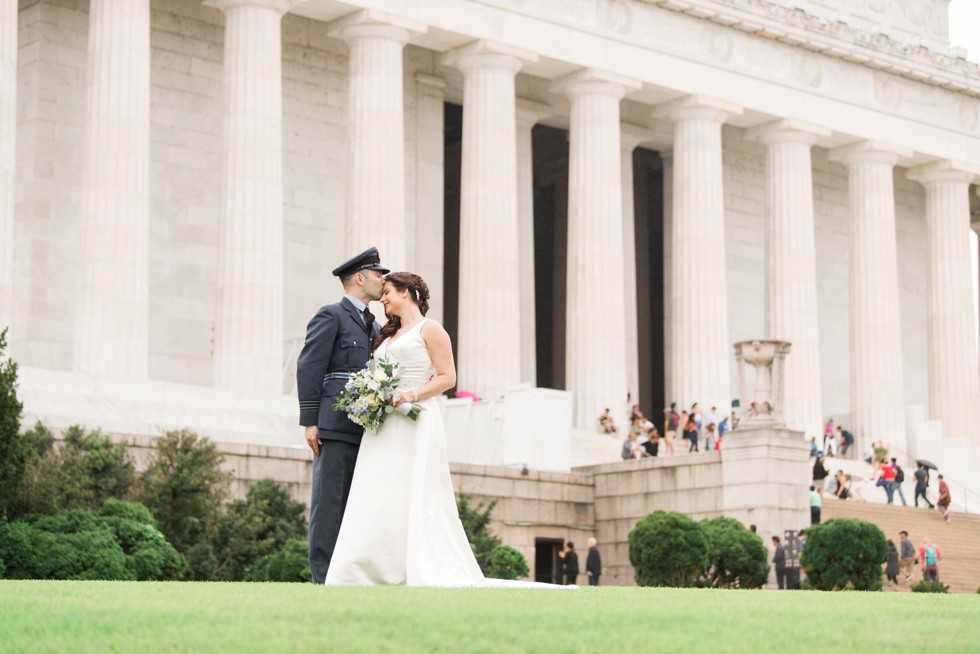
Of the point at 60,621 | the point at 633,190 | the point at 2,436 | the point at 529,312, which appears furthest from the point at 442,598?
the point at 633,190

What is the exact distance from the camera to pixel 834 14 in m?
60.3

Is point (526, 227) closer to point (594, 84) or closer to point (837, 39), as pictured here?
point (594, 84)

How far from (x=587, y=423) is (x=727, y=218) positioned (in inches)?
635

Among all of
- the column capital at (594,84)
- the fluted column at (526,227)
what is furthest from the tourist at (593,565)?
the fluted column at (526,227)

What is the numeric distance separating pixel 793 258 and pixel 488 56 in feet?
44.9

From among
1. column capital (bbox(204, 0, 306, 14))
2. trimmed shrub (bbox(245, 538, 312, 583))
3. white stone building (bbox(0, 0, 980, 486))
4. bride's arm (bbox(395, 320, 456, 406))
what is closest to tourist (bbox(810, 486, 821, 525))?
white stone building (bbox(0, 0, 980, 486))

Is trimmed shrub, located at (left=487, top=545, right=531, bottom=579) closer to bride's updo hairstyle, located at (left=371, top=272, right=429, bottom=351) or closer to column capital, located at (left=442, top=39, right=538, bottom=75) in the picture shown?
bride's updo hairstyle, located at (left=371, top=272, right=429, bottom=351)

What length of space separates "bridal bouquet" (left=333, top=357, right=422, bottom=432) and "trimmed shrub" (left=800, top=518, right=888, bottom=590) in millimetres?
18833

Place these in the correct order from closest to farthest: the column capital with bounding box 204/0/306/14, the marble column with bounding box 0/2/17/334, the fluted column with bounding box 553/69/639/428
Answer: the marble column with bounding box 0/2/17/334 → the column capital with bounding box 204/0/306/14 → the fluted column with bounding box 553/69/639/428

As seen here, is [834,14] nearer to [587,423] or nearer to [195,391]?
[587,423]

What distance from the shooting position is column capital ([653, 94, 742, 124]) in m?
54.4

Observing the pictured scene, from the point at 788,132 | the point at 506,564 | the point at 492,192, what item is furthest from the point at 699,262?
the point at 506,564

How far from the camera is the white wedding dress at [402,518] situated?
528 inches

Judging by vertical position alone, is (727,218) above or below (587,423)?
above
